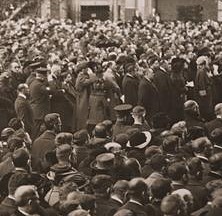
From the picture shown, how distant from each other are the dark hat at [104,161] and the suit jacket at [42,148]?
1869 mm

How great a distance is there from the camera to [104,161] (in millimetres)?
9078

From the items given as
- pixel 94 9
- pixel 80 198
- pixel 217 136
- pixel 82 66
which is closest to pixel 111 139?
pixel 217 136

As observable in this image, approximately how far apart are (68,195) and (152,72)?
8.10 metres

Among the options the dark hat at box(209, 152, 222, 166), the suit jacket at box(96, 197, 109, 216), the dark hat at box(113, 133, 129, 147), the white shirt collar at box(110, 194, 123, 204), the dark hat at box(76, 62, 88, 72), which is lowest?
the suit jacket at box(96, 197, 109, 216)

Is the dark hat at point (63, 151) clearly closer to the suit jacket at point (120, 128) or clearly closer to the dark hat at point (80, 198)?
the dark hat at point (80, 198)

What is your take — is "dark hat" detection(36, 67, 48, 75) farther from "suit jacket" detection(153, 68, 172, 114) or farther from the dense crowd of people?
"suit jacket" detection(153, 68, 172, 114)

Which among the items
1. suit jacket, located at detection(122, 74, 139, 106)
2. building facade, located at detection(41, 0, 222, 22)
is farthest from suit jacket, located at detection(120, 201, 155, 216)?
building facade, located at detection(41, 0, 222, 22)

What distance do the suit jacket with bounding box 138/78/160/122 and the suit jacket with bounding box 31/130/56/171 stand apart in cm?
398

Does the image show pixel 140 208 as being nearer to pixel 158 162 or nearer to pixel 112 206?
pixel 112 206

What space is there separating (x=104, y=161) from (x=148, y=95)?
6.01m

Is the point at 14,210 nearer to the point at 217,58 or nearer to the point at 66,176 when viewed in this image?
the point at 66,176

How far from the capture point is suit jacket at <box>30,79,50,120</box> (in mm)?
14828

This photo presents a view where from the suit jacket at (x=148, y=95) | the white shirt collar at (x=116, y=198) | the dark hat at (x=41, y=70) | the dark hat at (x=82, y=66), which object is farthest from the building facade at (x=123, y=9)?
the white shirt collar at (x=116, y=198)

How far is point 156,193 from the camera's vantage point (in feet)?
26.0
